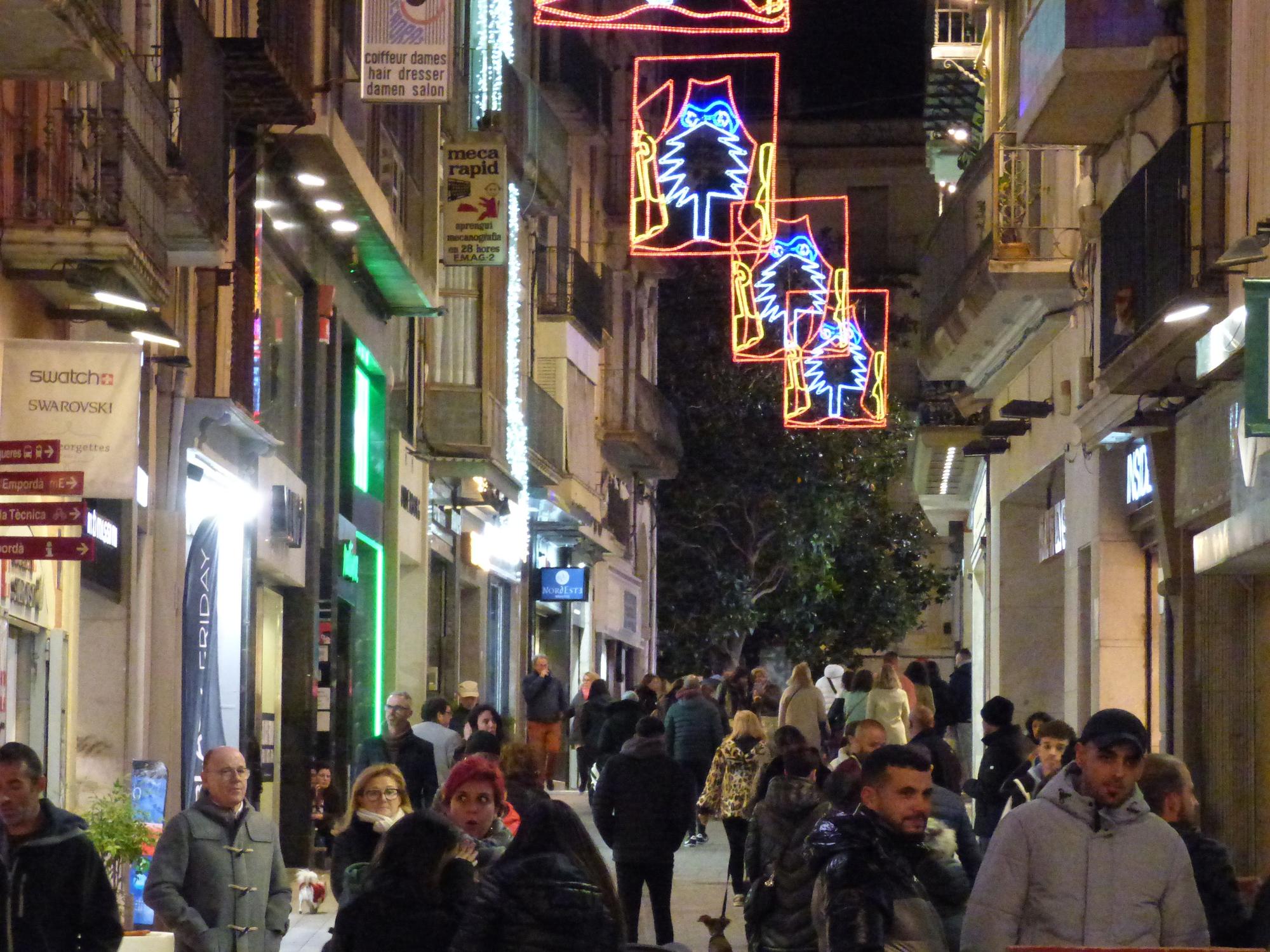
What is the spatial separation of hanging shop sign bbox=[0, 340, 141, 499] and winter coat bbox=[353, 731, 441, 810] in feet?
13.7

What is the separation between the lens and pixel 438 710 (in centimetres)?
1814

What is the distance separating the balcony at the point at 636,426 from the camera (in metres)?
38.9

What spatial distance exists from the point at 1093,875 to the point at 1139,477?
1212 cm

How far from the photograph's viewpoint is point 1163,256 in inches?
596

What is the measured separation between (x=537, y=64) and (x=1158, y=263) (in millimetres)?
18859

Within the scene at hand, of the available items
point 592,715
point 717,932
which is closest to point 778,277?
point 592,715

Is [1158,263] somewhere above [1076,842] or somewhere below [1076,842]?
above

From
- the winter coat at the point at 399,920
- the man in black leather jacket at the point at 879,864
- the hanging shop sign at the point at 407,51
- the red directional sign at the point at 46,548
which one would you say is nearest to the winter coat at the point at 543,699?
the hanging shop sign at the point at 407,51

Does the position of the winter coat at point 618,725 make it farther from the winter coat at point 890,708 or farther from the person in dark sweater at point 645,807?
the person in dark sweater at point 645,807

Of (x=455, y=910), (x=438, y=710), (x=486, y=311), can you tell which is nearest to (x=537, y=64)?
(x=486, y=311)

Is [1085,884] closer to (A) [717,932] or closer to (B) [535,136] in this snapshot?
(A) [717,932]

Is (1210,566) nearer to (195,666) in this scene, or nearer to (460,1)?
(195,666)

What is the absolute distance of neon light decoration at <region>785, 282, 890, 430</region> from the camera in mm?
34188

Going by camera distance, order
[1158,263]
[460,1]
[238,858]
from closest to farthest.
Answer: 1. [238,858]
2. [1158,263]
3. [460,1]
